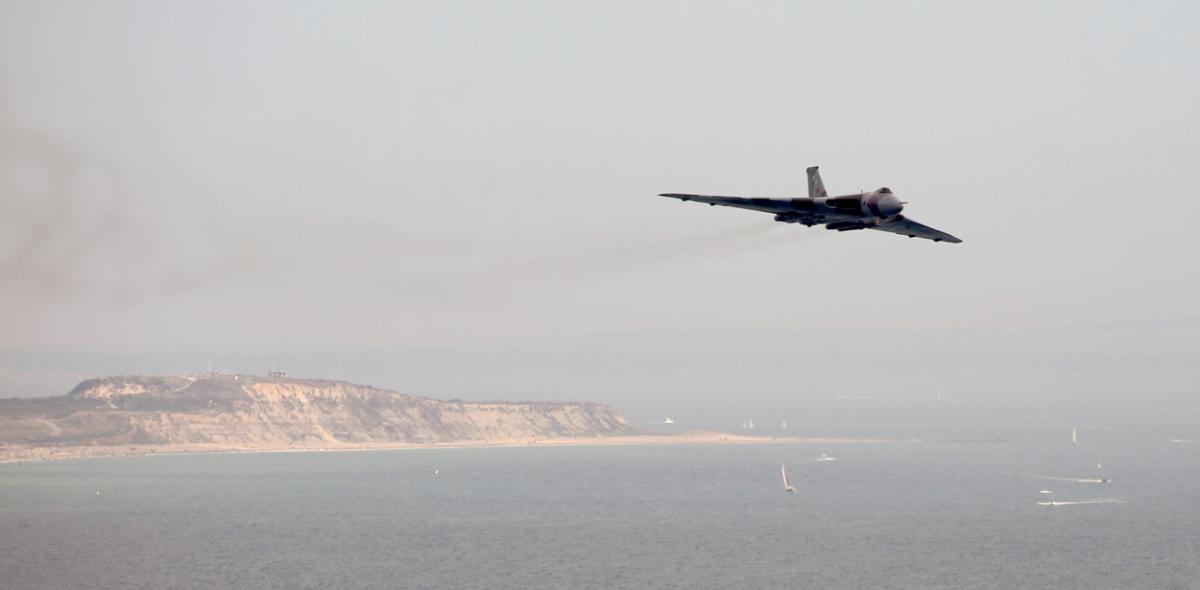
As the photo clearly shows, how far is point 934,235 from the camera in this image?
108 meters

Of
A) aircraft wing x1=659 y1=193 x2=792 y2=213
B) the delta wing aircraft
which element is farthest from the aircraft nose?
aircraft wing x1=659 y1=193 x2=792 y2=213

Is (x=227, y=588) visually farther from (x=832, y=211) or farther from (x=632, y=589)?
(x=832, y=211)

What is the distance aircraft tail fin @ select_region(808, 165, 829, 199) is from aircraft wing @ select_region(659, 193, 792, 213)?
481 inches

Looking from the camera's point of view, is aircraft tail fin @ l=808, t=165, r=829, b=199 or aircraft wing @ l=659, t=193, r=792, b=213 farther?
aircraft tail fin @ l=808, t=165, r=829, b=199

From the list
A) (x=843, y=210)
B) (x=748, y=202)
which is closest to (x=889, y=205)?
(x=843, y=210)

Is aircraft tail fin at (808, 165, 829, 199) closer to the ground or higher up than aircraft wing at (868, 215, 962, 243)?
higher up

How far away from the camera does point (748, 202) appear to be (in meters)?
103

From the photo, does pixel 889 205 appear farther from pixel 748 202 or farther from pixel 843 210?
pixel 748 202

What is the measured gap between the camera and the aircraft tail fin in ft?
377

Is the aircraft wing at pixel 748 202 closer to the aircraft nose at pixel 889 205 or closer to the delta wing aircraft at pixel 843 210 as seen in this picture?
the delta wing aircraft at pixel 843 210

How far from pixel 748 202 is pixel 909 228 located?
13.7 m

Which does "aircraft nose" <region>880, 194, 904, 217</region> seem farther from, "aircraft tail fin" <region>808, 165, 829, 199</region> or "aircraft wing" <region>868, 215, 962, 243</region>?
"aircraft tail fin" <region>808, 165, 829, 199</region>

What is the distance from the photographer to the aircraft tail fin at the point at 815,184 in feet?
377

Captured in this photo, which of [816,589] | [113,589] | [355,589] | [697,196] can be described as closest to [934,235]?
[697,196]
